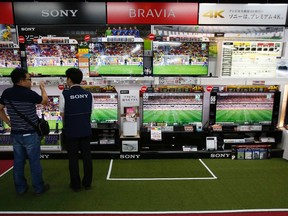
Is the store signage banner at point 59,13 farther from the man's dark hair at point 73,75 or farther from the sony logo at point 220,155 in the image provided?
the sony logo at point 220,155

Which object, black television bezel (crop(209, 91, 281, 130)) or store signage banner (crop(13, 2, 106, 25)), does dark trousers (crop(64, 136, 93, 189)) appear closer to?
store signage banner (crop(13, 2, 106, 25))

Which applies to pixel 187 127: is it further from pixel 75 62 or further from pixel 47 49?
pixel 47 49

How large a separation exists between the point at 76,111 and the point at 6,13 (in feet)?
8.07

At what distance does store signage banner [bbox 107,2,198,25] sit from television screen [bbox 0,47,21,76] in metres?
1.83

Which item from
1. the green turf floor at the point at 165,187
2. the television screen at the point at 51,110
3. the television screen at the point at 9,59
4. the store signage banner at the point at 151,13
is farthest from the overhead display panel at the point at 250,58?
the television screen at the point at 9,59

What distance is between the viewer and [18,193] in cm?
357

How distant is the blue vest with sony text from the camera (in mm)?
3410

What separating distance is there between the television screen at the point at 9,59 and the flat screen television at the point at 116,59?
1.36 meters

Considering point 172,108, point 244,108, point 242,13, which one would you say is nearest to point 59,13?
point 172,108

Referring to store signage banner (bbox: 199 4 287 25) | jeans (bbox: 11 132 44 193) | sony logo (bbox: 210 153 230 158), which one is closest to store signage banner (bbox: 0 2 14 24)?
jeans (bbox: 11 132 44 193)

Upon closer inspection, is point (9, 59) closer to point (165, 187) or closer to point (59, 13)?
point (59, 13)

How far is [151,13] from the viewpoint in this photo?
4492 millimetres

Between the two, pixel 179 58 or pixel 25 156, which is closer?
pixel 25 156

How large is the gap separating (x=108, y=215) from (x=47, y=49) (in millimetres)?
3148
